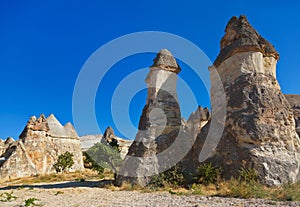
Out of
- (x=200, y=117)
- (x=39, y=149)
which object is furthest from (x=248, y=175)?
(x=39, y=149)

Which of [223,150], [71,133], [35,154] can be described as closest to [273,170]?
[223,150]

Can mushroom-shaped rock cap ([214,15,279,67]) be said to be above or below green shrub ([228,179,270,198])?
above

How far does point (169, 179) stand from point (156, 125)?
281 cm

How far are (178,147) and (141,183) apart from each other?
7.72ft

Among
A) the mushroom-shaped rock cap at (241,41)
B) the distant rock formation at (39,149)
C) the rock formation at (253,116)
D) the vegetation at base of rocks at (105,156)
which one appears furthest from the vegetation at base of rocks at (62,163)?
the mushroom-shaped rock cap at (241,41)

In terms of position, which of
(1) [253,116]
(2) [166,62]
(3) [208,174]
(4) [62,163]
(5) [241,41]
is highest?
(2) [166,62]

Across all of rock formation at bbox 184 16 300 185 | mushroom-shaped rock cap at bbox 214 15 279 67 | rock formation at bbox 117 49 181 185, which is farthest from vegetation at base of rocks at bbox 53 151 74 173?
mushroom-shaped rock cap at bbox 214 15 279 67

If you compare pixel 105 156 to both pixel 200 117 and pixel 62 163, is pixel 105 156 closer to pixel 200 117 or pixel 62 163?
pixel 62 163

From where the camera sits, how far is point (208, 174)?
1027cm

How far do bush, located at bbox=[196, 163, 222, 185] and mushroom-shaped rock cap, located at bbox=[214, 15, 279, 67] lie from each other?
5.18 m

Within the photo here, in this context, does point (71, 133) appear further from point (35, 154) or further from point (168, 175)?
point (168, 175)

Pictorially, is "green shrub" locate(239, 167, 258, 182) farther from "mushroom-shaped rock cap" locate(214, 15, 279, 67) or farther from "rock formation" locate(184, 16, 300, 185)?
"mushroom-shaped rock cap" locate(214, 15, 279, 67)

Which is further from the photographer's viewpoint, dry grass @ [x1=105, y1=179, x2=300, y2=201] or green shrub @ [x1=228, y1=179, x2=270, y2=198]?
green shrub @ [x1=228, y1=179, x2=270, y2=198]

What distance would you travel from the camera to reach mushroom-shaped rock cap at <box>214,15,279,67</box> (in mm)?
12062
